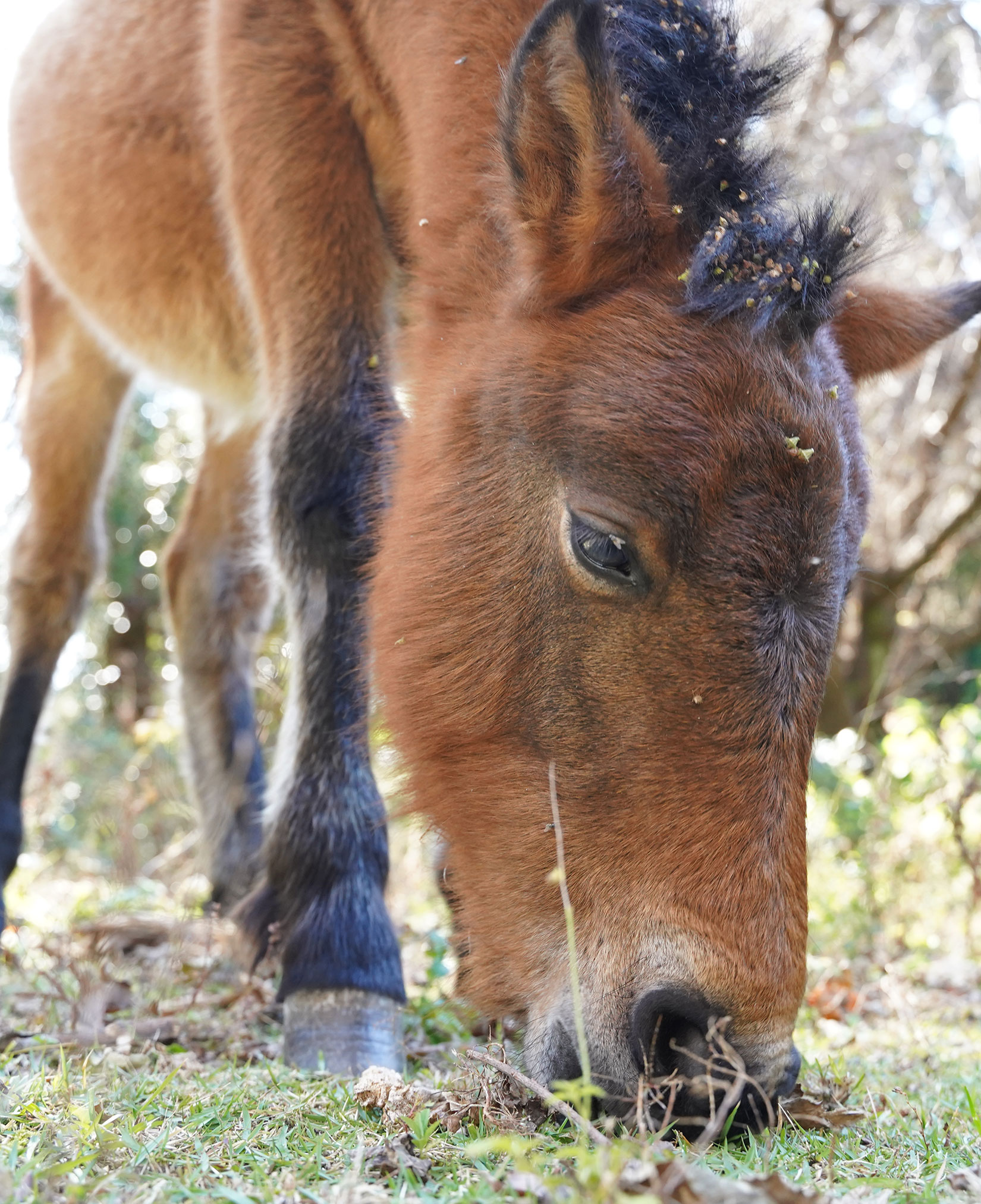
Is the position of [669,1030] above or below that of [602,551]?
below

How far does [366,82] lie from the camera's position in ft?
11.2

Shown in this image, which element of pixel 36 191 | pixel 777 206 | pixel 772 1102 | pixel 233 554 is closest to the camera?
pixel 772 1102

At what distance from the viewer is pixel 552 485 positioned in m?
2.34

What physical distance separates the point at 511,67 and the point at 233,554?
3.77m

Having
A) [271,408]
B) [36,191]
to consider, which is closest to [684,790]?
[271,408]

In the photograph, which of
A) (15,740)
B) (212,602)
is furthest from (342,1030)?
(212,602)

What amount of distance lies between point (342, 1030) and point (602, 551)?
142cm

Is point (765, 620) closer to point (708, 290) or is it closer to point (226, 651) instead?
point (708, 290)

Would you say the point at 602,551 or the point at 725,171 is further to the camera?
the point at 725,171

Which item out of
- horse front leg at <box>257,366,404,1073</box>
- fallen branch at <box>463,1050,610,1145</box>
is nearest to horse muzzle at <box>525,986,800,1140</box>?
fallen branch at <box>463,1050,610,1145</box>

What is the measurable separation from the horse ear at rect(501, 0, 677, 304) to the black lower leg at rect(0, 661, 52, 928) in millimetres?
3346

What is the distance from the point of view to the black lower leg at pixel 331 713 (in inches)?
113

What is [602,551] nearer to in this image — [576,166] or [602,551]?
[602,551]

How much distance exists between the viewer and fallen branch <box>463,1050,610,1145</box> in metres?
1.47
